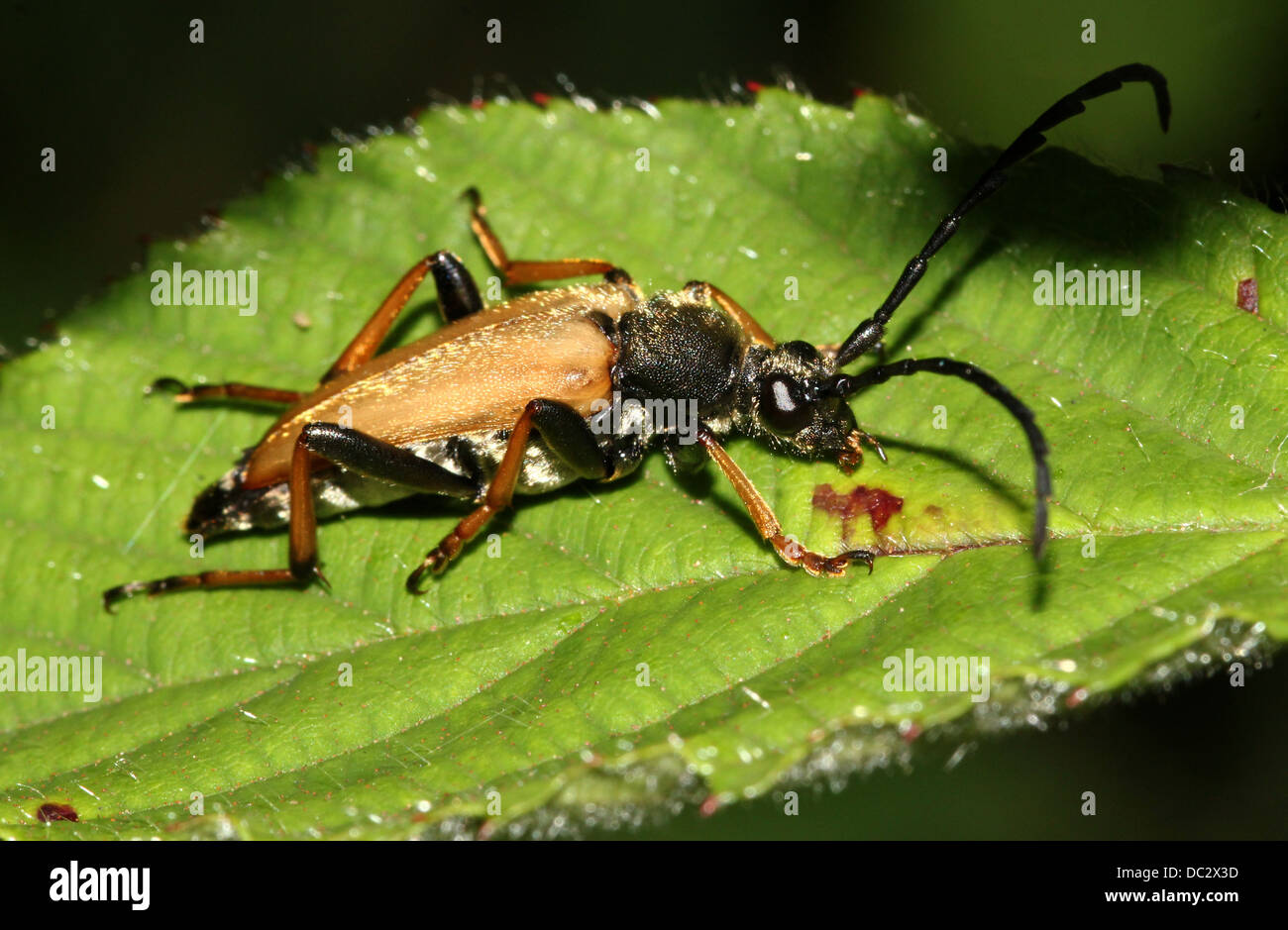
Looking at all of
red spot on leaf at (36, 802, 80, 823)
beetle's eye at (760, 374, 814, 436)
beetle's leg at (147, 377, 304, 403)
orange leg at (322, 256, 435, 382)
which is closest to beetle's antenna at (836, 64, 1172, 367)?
beetle's eye at (760, 374, 814, 436)

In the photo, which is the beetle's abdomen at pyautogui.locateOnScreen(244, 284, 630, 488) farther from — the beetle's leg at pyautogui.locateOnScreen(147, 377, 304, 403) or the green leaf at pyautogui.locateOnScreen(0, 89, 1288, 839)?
the green leaf at pyautogui.locateOnScreen(0, 89, 1288, 839)

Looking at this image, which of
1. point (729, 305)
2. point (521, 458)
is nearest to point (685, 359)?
point (729, 305)

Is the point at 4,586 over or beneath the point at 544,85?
beneath

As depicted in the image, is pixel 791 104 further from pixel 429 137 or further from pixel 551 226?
pixel 429 137

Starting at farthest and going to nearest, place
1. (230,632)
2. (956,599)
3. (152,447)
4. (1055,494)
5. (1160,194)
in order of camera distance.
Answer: (152,447) → (230,632) → (1160,194) → (1055,494) → (956,599)

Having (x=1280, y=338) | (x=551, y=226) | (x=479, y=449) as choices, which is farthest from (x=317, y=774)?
(x=1280, y=338)

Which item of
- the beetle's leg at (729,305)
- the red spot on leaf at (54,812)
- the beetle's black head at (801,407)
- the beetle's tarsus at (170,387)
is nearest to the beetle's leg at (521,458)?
the beetle's black head at (801,407)
